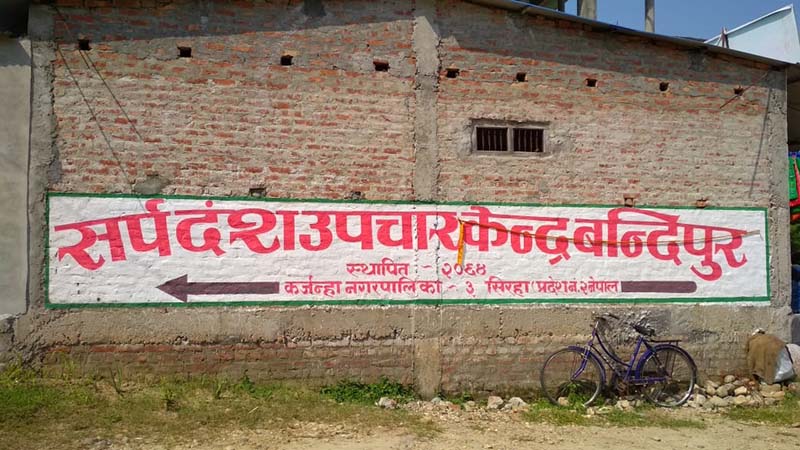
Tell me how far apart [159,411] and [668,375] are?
5958 millimetres

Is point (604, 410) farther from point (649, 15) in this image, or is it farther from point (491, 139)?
point (649, 15)

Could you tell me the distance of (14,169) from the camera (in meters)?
6.81

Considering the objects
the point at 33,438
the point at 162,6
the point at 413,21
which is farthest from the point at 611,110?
the point at 33,438

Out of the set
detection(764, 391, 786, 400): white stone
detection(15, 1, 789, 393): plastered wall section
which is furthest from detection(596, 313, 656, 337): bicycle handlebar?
detection(764, 391, 786, 400): white stone

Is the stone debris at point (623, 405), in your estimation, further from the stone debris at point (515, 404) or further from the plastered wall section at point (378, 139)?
the stone debris at point (515, 404)

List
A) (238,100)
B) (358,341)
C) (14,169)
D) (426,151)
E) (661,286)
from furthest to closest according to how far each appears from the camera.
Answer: (661,286)
(426,151)
(358,341)
(238,100)
(14,169)

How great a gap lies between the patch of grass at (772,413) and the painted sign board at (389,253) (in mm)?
1402

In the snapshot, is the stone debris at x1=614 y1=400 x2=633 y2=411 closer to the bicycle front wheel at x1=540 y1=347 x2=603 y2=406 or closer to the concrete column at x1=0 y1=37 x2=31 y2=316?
the bicycle front wheel at x1=540 y1=347 x2=603 y2=406

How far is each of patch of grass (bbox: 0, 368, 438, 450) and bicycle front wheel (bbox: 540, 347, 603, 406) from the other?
6.18ft

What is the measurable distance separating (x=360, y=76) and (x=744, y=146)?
5.29m

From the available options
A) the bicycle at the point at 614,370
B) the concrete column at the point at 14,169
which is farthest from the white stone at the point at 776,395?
the concrete column at the point at 14,169

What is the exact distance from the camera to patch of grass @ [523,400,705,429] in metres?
7.08

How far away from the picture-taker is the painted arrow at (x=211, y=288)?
23.3ft

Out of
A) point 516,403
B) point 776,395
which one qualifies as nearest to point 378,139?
point 516,403
